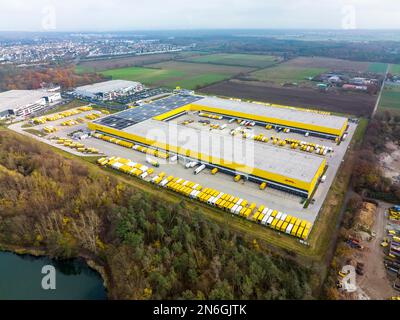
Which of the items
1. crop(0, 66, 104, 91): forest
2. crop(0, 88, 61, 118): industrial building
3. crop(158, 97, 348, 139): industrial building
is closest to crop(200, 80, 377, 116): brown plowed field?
crop(158, 97, 348, 139): industrial building

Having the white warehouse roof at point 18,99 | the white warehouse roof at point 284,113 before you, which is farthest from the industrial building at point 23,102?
the white warehouse roof at point 284,113

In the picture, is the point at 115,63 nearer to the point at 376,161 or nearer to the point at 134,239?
the point at 376,161

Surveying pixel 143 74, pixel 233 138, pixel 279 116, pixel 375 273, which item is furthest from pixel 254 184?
pixel 143 74

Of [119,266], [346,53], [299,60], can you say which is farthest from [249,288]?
[346,53]

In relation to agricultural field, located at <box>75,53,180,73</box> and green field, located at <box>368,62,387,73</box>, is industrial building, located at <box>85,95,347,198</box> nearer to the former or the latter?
agricultural field, located at <box>75,53,180,73</box>

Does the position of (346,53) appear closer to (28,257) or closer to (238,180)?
(238,180)

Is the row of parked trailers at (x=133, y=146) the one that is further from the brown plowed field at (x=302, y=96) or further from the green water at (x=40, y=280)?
the brown plowed field at (x=302, y=96)
